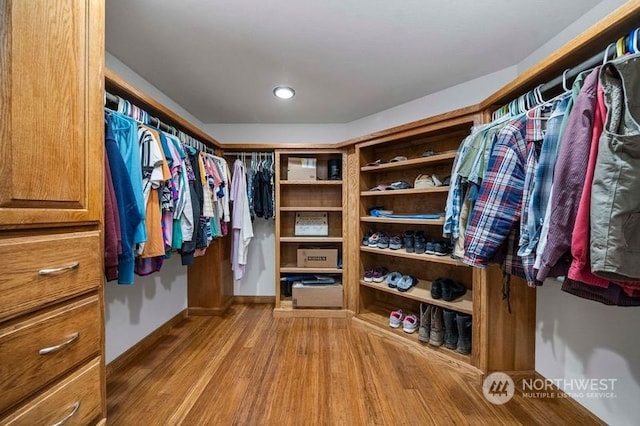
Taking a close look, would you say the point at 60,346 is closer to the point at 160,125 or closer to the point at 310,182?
the point at 160,125

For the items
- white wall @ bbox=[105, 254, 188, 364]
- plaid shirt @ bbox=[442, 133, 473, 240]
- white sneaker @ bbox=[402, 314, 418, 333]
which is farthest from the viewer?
white sneaker @ bbox=[402, 314, 418, 333]

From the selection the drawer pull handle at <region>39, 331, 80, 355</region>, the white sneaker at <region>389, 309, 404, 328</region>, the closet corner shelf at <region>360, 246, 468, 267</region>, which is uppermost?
the closet corner shelf at <region>360, 246, 468, 267</region>

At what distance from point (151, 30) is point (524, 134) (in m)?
1.94

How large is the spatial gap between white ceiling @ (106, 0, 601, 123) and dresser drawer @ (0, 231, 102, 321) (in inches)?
45.0

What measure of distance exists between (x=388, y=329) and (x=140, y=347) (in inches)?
73.9

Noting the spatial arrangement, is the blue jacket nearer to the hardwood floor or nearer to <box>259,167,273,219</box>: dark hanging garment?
the hardwood floor

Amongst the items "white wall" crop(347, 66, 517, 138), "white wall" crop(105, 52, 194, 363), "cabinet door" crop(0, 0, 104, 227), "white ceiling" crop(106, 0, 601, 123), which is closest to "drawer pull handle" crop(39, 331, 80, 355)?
"cabinet door" crop(0, 0, 104, 227)

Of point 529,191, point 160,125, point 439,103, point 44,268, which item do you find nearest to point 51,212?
point 44,268

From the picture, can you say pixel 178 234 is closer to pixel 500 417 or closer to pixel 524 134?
pixel 524 134

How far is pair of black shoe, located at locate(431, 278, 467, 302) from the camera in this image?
5.24 ft

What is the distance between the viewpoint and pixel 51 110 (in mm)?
647

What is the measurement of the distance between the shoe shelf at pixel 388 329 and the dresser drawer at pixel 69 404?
67.7 inches

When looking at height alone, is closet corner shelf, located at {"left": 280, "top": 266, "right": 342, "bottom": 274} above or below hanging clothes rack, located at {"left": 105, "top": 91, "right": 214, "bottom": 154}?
below

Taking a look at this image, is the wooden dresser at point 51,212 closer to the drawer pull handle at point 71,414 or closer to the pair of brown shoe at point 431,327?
the drawer pull handle at point 71,414
